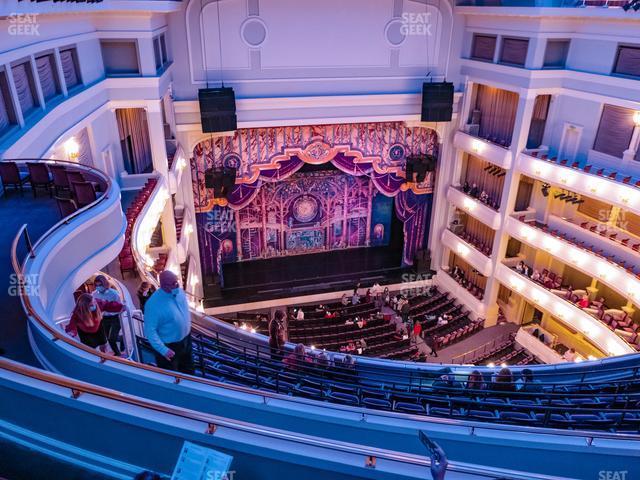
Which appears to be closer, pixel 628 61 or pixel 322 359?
pixel 322 359

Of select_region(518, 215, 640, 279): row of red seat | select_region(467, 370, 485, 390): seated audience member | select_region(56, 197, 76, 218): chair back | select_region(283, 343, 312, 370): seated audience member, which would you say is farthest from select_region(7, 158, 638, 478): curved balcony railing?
select_region(518, 215, 640, 279): row of red seat

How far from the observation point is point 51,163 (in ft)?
24.7

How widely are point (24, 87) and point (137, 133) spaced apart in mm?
5137

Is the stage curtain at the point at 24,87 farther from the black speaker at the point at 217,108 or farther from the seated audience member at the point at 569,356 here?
the seated audience member at the point at 569,356

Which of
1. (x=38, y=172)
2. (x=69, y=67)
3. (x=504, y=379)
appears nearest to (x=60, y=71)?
(x=69, y=67)

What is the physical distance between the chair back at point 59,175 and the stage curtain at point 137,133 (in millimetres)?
5547

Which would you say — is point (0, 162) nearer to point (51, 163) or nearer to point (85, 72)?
point (51, 163)

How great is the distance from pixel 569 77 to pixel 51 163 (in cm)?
1433

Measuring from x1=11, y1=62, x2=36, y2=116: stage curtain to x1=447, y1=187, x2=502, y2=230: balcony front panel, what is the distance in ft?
46.4

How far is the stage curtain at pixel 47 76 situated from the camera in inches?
341

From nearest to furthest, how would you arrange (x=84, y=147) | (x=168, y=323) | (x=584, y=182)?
(x=168, y=323)
(x=84, y=147)
(x=584, y=182)

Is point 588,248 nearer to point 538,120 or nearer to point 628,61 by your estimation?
point 538,120

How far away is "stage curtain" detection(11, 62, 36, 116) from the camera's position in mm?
7812

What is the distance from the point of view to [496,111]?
17.6 meters
